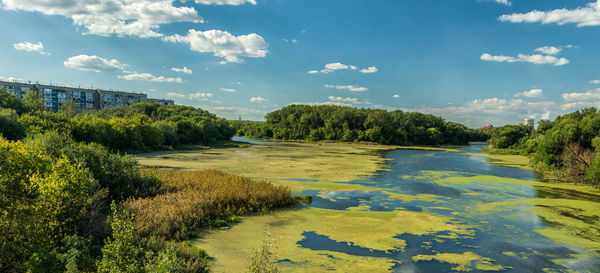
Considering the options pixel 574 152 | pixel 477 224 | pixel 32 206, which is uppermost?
pixel 574 152

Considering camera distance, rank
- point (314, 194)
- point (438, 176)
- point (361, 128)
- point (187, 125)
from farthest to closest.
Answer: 1. point (361, 128)
2. point (187, 125)
3. point (438, 176)
4. point (314, 194)

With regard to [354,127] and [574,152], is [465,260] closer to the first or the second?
[574,152]

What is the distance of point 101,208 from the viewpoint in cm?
1025

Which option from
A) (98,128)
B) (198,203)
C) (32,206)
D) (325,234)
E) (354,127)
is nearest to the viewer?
(32,206)

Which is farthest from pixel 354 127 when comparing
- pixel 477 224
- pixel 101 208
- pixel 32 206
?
pixel 32 206

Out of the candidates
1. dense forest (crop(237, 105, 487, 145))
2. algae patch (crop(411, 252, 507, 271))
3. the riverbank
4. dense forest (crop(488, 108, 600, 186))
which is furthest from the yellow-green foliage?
dense forest (crop(237, 105, 487, 145))

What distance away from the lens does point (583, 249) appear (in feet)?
38.4

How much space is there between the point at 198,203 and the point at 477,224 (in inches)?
494

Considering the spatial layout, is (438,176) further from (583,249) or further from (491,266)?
(491,266)

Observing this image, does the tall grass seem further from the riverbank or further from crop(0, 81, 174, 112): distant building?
crop(0, 81, 174, 112): distant building

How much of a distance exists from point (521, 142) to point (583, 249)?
247 ft

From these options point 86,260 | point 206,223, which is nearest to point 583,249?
point 206,223

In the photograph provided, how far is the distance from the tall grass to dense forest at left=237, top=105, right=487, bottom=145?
95262 mm

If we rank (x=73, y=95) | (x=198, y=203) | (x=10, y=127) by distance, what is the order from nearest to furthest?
(x=198, y=203) → (x=10, y=127) → (x=73, y=95)
